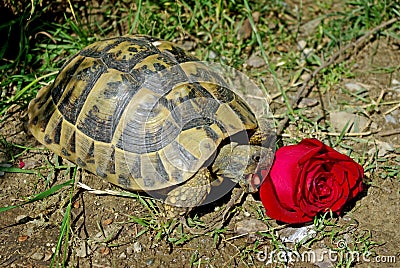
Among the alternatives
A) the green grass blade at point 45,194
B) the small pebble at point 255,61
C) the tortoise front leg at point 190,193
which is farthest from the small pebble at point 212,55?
the green grass blade at point 45,194

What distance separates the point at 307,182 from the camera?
2.28 m

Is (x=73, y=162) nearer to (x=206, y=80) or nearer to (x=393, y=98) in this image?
(x=206, y=80)

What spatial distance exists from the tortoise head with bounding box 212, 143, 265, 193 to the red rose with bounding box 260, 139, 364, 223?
145mm

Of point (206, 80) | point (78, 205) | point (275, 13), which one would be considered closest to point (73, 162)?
point (78, 205)

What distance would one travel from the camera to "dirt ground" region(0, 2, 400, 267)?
248 cm

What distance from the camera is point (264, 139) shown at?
2705 mm

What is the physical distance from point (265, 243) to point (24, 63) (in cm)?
177

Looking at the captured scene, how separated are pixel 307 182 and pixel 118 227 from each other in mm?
915

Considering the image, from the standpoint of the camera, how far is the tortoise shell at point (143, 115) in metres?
2.44

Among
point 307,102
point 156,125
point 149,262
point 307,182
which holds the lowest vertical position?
point 149,262

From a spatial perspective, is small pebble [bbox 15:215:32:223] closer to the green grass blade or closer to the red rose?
the green grass blade

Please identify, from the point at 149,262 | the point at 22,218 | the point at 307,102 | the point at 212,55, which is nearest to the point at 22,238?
the point at 22,218

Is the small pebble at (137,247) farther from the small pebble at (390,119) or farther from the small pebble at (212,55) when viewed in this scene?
the small pebble at (390,119)

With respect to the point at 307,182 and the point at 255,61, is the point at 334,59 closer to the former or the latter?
the point at 255,61
